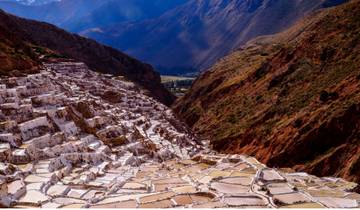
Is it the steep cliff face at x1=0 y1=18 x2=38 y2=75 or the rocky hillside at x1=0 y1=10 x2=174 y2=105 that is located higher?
the rocky hillside at x1=0 y1=10 x2=174 y2=105

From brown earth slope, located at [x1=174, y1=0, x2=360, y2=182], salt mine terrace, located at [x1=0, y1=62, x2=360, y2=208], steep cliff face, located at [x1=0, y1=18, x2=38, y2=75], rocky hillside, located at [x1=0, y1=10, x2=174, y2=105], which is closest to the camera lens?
salt mine terrace, located at [x1=0, y1=62, x2=360, y2=208]

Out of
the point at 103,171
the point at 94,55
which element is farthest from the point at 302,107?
the point at 94,55

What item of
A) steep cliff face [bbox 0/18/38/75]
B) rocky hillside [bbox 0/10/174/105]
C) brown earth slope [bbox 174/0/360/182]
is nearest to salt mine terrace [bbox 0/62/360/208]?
steep cliff face [bbox 0/18/38/75]

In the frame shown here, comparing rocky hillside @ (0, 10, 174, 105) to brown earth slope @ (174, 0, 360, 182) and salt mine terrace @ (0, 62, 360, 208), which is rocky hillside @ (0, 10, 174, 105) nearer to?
brown earth slope @ (174, 0, 360, 182)

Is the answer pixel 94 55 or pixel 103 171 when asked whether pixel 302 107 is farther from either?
pixel 94 55

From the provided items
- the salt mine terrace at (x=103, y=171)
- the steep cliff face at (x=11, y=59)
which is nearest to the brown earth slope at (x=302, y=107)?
the salt mine terrace at (x=103, y=171)
